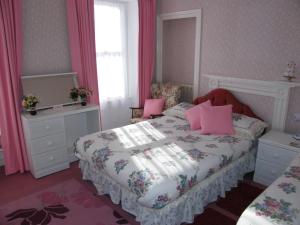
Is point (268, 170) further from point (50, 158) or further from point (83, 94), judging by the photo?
point (50, 158)

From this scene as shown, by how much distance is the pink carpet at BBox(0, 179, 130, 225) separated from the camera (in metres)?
2.40

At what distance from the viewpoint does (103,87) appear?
4137 mm

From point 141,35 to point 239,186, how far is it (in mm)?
2802

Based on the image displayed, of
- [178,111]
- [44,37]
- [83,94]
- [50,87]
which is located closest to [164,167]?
[178,111]

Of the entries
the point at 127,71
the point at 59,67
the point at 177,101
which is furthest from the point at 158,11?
the point at 59,67

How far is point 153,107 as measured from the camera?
161 inches

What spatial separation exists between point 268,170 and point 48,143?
2.74m

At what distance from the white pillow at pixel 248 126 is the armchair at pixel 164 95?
1.13 meters

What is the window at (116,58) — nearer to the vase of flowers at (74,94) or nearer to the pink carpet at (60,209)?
the vase of flowers at (74,94)

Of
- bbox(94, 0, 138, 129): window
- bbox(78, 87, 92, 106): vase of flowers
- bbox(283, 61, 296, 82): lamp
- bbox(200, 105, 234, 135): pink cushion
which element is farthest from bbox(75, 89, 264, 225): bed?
bbox(94, 0, 138, 129): window

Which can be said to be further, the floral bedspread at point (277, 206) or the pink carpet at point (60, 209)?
the pink carpet at point (60, 209)

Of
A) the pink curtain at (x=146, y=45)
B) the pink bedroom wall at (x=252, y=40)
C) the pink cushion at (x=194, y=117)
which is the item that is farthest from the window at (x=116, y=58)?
the pink cushion at (x=194, y=117)

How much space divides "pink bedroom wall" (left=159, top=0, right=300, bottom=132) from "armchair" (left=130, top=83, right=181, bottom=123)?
47cm

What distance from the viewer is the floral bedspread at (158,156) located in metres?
2.06
